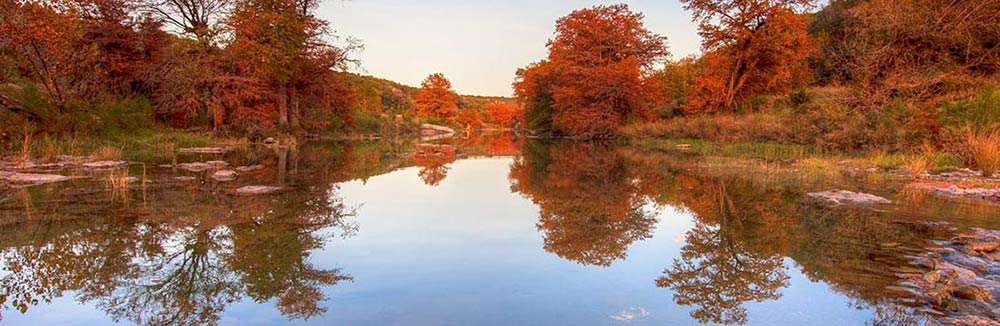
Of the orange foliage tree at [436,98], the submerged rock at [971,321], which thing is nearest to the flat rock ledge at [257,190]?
the submerged rock at [971,321]

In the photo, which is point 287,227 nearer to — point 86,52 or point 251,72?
point 86,52

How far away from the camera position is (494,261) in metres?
4.41

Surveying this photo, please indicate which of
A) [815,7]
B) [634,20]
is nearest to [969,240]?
[815,7]

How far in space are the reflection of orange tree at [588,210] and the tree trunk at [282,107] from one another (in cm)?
1519

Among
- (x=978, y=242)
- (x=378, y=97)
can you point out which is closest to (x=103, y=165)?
(x=978, y=242)

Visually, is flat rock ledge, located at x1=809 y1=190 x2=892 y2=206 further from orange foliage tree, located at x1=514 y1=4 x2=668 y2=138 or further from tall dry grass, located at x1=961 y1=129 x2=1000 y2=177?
orange foliage tree, located at x1=514 y1=4 x2=668 y2=138

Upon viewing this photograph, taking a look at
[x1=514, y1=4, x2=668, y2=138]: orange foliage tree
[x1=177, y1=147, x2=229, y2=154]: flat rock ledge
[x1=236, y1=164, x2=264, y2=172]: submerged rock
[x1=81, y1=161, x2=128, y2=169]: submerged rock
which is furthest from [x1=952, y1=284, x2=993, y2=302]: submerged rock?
[x1=514, y1=4, x2=668, y2=138]: orange foliage tree

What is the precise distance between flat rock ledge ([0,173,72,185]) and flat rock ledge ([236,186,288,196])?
9.26ft

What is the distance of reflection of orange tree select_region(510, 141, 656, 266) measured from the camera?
490cm

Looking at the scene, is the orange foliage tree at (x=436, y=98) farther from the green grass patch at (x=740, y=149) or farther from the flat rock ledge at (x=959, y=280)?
the flat rock ledge at (x=959, y=280)

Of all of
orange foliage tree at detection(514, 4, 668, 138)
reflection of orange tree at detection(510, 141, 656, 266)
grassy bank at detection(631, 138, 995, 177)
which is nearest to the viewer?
reflection of orange tree at detection(510, 141, 656, 266)

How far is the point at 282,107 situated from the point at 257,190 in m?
18.3

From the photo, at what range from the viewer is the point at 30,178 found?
798 centimetres

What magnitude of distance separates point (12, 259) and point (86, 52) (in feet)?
54.5
